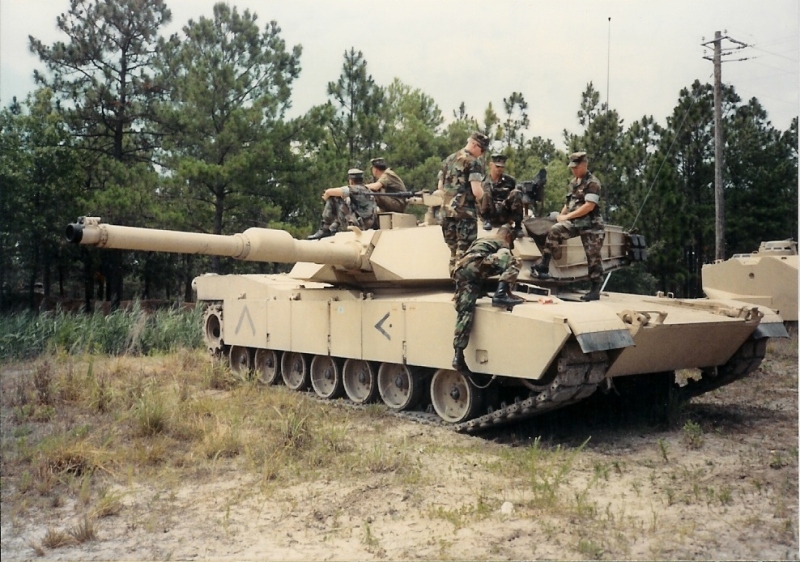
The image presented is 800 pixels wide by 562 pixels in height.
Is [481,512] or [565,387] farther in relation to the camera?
[565,387]

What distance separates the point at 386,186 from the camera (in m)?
11.9

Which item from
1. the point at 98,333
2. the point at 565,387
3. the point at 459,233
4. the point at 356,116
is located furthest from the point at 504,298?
the point at 356,116

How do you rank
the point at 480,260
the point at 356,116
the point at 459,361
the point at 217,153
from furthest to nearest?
the point at 356,116
the point at 217,153
the point at 459,361
the point at 480,260

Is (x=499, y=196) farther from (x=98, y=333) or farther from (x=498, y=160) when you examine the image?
(x=98, y=333)

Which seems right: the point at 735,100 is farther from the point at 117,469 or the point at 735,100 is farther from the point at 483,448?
the point at 117,469

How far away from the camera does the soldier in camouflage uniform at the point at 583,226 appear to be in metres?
9.07

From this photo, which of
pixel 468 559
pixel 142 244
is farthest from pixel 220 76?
pixel 468 559

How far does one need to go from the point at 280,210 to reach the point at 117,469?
12.3 m

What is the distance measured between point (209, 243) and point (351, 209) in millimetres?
3857

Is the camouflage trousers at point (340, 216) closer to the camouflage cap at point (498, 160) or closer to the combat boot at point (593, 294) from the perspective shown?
the camouflage cap at point (498, 160)

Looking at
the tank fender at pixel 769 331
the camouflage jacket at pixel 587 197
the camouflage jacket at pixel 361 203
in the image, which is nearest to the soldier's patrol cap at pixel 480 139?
the camouflage jacket at pixel 587 197

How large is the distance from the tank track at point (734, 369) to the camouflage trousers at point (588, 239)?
178cm

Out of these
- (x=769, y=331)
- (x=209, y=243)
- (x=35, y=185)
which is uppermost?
(x=35, y=185)

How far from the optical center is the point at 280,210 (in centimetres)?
1872
